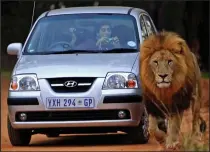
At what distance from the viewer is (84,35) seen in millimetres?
10875

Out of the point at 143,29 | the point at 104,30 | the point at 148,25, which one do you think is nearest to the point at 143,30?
the point at 143,29

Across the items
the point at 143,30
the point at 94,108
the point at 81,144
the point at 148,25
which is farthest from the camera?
the point at 148,25

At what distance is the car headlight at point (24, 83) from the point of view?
9953 millimetres

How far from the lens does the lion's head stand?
29.9 ft

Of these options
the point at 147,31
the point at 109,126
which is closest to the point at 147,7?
the point at 147,31

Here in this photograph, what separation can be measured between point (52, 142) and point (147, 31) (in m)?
1.93

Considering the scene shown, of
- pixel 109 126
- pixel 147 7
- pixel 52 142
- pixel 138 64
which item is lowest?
pixel 147 7

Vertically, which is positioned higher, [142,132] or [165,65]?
[165,65]

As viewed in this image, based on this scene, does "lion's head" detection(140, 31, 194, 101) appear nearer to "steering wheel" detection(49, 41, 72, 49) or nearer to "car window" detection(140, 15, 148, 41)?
Result: "car window" detection(140, 15, 148, 41)

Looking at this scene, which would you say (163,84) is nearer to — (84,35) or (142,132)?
(142,132)

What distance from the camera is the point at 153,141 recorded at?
10367mm

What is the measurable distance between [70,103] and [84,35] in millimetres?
1414

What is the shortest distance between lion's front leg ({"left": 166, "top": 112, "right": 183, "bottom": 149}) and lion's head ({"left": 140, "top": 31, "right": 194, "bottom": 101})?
0.26 m

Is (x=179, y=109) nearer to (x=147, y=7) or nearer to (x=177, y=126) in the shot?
(x=177, y=126)
